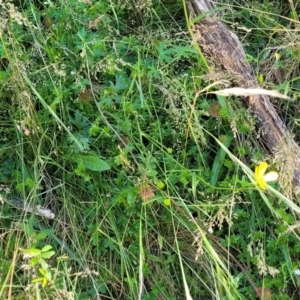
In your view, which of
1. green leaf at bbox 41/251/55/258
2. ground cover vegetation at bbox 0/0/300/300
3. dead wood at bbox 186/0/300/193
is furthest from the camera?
dead wood at bbox 186/0/300/193

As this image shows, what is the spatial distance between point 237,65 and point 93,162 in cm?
63

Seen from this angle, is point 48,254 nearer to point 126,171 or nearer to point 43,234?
point 43,234

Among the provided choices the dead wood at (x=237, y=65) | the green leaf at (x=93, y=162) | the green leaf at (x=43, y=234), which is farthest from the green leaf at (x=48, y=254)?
the dead wood at (x=237, y=65)

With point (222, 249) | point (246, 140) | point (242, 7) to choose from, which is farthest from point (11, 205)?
point (242, 7)

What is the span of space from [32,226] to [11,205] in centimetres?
11

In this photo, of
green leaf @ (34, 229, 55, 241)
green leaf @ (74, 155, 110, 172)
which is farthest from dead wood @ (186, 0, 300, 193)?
green leaf @ (34, 229, 55, 241)

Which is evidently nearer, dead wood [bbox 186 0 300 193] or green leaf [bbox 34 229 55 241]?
green leaf [bbox 34 229 55 241]

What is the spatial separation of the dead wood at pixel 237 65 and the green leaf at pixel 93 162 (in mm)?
550

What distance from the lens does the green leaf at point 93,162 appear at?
1.58m

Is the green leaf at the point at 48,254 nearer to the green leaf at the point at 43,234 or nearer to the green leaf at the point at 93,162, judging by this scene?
the green leaf at the point at 43,234

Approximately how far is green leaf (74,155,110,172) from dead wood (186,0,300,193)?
0.55 meters

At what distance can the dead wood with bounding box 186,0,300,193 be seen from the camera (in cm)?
175

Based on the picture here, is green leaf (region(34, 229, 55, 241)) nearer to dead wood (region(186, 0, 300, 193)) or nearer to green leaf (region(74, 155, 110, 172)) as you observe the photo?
green leaf (region(74, 155, 110, 172))

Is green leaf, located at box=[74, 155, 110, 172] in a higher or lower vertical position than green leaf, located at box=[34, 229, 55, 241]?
higher
